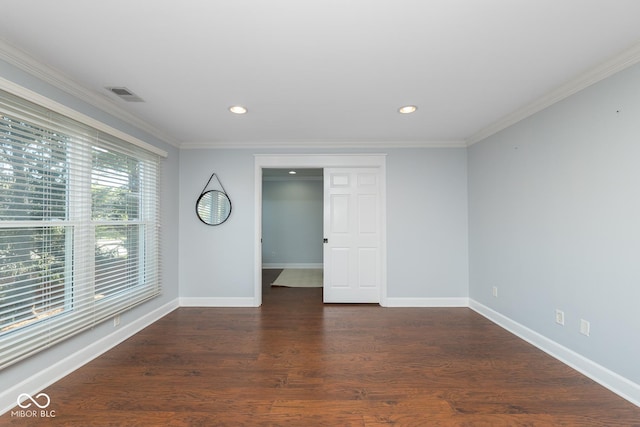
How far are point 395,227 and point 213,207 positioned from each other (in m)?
2.56

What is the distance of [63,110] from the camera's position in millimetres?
2037

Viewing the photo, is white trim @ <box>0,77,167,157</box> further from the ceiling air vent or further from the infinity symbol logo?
the infinity symbol logo

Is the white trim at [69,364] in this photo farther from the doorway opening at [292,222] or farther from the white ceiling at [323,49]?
the doorway opening at [292,222]

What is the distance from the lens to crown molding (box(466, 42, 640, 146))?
71.1 inches

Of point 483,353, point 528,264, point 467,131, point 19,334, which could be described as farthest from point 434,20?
point 19,334

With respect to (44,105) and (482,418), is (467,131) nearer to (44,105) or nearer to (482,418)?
(482,418)

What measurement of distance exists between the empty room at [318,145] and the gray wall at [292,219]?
133 inches

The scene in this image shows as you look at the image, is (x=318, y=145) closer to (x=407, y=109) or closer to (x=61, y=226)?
(x=407, y=109)

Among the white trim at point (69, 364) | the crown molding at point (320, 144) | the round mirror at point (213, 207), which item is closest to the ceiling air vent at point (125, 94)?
the crown molding at point (320, 144)

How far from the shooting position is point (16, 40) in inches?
66.1

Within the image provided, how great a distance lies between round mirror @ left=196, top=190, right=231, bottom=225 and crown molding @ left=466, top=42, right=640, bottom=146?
348 centimetres

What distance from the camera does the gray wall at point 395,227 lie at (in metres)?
3.82

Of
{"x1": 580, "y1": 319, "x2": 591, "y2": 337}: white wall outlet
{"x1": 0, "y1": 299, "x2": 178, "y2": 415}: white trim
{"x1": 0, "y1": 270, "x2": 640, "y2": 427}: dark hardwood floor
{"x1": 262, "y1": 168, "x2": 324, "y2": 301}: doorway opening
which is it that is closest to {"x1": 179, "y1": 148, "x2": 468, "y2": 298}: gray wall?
{"x1": 0, "y1": 270, "x2": 640, "y2": 427}: dark hardwood floor

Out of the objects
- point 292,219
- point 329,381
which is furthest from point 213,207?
point 292,219
